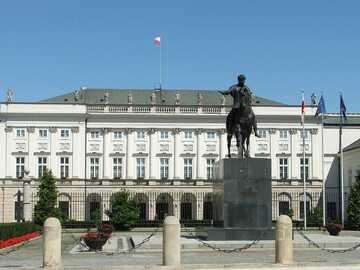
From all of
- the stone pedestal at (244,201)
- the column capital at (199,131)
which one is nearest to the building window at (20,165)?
the column capital at (199,131)

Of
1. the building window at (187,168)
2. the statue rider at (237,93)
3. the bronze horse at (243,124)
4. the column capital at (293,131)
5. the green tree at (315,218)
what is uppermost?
the column capital at (293,131)

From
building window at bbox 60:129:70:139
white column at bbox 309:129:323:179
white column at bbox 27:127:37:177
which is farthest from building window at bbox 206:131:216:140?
white column at bbox 27:127:37:177

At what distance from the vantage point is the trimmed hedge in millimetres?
34250

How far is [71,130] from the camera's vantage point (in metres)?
81.7

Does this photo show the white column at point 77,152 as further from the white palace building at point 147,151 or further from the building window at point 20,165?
the building window at point 20,165

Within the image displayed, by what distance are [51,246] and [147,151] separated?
62762mm

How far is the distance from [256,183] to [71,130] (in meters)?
55.3

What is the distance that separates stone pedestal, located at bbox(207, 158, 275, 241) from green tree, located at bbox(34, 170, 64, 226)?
29969mm

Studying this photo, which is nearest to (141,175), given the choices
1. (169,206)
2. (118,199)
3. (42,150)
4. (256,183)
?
(169,206)

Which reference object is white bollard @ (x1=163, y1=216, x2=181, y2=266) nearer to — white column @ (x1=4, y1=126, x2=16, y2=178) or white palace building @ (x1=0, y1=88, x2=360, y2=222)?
white palace building @ (x1=0, y1=88, x2=360, y2=222)

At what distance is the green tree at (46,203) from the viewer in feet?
188

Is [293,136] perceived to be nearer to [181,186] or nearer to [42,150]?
[181,186]

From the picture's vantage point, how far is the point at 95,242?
2973 centimetres

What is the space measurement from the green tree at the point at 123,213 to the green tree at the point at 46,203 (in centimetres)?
421
